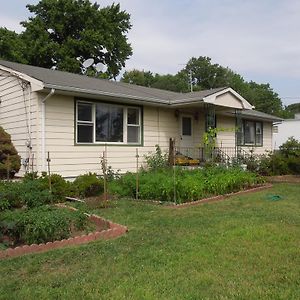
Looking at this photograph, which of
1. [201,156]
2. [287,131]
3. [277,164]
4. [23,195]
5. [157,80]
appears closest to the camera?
[23,195]

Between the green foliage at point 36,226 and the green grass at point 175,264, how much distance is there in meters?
0.44

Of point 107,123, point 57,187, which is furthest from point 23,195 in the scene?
point 107,123

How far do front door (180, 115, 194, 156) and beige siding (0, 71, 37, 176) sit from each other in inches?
258

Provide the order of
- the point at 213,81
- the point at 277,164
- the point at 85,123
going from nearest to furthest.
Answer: the point at 85,123 < the point at 277,164 < the point at 213,81

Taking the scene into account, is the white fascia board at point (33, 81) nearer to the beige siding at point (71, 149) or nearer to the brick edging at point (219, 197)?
the beige siding at point (71, 149)

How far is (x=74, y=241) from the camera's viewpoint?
574cm

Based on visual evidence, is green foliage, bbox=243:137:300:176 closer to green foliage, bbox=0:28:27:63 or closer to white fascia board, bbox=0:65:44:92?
white fascia board, bbox=0:65:44:92

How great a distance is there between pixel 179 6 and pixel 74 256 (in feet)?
30.5

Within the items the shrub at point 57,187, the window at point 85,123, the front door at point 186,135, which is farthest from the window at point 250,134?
the shrub at point 57,187

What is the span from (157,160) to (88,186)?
410cm

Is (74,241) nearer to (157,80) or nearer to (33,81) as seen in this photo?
(33,81)

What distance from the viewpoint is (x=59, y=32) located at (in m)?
34.6

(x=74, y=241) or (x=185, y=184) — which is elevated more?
(x=185, y=184)

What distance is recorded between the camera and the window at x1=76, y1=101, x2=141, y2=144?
12000 millimetres
